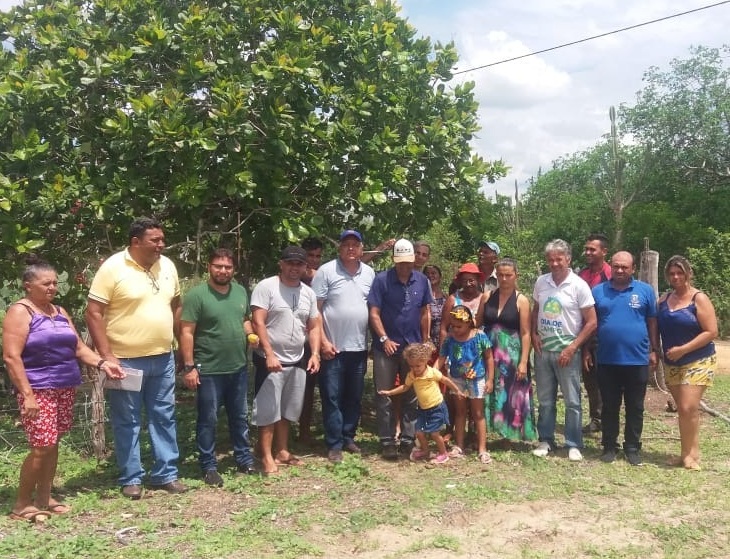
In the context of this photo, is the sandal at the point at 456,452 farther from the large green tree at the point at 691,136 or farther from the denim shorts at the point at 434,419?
the large green tree at the point at 691,136

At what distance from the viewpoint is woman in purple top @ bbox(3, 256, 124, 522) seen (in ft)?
13.2

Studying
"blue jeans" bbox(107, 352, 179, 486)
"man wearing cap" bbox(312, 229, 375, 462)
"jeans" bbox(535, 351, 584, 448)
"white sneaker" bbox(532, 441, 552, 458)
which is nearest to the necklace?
"blue jeans" bbox(107, 352, 179, 486)

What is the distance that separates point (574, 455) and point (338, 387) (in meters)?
2.07

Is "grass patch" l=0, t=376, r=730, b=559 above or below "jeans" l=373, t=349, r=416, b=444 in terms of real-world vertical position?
below

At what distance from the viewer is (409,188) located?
6.71 m

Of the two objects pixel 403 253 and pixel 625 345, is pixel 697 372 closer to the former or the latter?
pixel 625 345

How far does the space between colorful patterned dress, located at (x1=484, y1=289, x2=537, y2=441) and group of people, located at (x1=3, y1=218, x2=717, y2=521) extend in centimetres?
1

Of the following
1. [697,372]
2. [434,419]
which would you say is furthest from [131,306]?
[697,372]

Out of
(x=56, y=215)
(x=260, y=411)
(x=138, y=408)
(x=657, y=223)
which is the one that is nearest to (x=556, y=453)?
(x=260, y=411)

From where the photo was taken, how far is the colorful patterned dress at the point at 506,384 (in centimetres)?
562

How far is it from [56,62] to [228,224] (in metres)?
2.08

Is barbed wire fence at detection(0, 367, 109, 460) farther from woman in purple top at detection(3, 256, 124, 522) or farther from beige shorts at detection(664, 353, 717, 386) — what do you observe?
beige shorts at detection(664, 353, 717, 386)

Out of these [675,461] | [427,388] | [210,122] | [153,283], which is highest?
[210,122]

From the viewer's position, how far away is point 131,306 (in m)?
4.49
